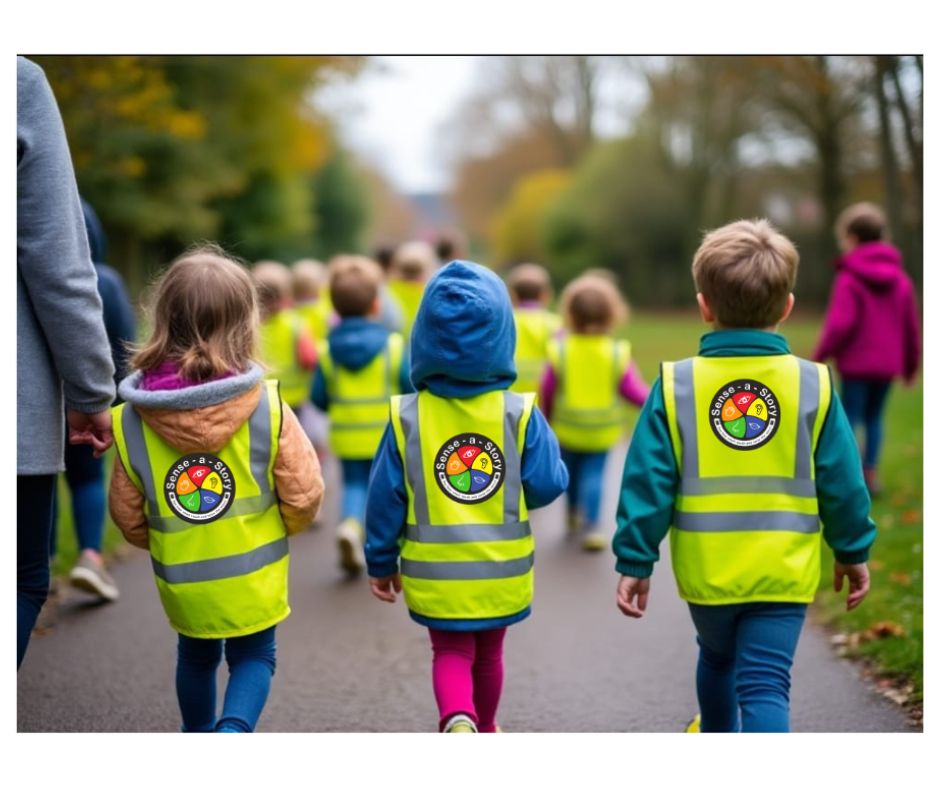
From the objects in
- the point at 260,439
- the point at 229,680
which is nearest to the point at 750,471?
the point at 260,439

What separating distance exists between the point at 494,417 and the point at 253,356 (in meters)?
0.83

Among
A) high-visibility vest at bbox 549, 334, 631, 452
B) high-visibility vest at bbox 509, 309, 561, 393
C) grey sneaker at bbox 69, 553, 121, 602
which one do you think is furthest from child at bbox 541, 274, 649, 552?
grey sneaker at bbox 69, 553, 121, 602

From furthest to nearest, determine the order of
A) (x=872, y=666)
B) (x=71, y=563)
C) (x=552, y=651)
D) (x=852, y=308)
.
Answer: (x=852, y=308)
(x=71, y=563)
(x=552, y=651)
(x=872, y=666)

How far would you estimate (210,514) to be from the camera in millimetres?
3574

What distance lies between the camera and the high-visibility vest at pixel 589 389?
7504mm

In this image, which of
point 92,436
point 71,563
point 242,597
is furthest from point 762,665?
point 71,563

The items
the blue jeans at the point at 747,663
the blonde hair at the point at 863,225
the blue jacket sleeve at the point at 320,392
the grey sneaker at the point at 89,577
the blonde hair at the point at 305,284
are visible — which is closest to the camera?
the blue jeans at the point at 747,663

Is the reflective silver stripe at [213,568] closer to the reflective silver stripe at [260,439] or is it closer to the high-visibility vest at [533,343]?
the reflective silver stripe at [260,439]

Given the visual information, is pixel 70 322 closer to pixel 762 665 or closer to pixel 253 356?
pixel 253 356

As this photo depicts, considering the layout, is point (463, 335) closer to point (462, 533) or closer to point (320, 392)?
point (462, 533)

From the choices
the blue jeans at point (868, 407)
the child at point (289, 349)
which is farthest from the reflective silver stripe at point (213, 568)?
→ the blue jeans at point (868, 407)

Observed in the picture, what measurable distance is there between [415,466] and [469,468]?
0.18 meters

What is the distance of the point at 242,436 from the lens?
3582 mm

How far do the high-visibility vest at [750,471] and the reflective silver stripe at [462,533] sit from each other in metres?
0.59
